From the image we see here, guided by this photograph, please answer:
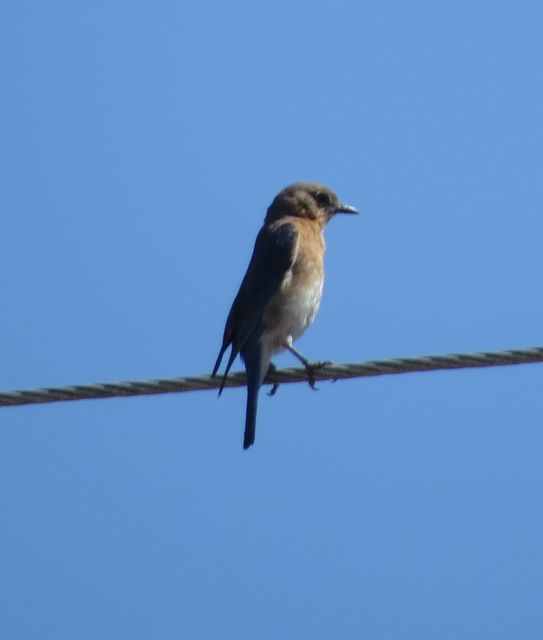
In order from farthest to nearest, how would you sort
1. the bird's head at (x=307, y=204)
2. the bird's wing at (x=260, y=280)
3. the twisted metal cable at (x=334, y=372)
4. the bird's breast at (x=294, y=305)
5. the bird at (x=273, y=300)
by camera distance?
the bird's head at (x=307, y=204) → the bird's breast at (x=294, y=305) → the bird's wing at (x=260, y=280) → the bird at (x=273, y=300) → the twisted metal cable at (x=334, y=372)

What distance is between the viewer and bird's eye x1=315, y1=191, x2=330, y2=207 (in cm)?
997

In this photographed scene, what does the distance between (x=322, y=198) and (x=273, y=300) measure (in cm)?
146

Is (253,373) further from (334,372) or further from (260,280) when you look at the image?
(334,372)

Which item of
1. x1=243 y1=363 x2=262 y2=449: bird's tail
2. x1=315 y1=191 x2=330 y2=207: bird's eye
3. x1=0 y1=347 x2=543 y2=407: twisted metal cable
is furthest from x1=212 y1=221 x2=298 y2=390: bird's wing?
x1=0 y1=347 x2=543 y2=407: twisted metal cable

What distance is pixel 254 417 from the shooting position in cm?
791

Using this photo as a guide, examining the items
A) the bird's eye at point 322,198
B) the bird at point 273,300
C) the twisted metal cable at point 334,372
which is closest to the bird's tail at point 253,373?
the bird at point 273,300

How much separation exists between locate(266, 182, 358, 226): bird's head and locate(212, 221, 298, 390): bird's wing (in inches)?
15.9

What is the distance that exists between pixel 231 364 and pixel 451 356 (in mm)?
1949

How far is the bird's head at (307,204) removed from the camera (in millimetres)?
9867

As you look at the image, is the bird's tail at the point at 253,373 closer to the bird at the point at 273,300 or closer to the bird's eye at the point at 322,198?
the bird at the point at 273,300

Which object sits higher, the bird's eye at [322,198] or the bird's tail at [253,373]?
the bird's eye at [322,198]

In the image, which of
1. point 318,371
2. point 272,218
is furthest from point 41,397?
point 272,218

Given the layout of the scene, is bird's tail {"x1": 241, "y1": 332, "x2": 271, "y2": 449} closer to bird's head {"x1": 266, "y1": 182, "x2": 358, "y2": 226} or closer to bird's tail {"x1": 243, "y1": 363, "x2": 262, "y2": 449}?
bird's tail {"x1": 243, "y1": 363, "x2": 262, "y2": 449}

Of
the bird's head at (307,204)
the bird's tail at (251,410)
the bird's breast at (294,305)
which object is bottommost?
the bird's tail at (251,410)
